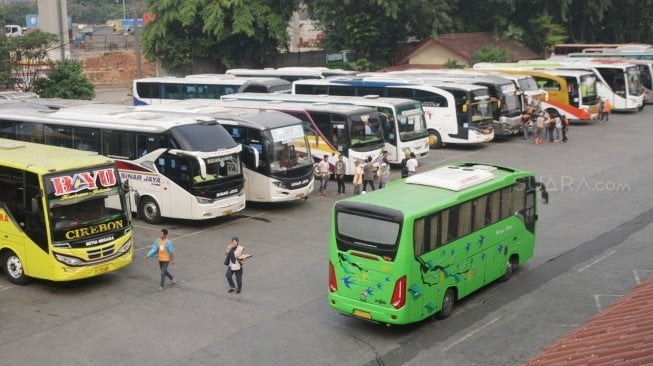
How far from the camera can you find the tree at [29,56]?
40125 millimetres

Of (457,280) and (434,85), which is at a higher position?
(434,85)

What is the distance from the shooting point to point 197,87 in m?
39.6

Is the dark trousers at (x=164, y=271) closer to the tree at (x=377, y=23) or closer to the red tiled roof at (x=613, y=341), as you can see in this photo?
the red tiled roof at (x=613, y=341)

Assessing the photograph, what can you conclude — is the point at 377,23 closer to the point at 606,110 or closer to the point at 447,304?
the point at 606,110

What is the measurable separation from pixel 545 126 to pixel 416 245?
23.4 m

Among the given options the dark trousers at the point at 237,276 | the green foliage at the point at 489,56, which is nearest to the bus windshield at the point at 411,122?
the dark trousers at the point at 237,276

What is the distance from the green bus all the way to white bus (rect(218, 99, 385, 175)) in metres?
11.0

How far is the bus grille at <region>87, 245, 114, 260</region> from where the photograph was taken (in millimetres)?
16933

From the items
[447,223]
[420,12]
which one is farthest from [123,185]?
[420,12]

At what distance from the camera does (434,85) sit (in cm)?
3403

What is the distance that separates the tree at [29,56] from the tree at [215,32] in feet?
36.6

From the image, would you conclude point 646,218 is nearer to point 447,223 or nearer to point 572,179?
point 572,179

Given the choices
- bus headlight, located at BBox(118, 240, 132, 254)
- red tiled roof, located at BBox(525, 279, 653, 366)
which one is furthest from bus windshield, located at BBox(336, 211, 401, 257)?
bus headlight, located at BBox(118, 240, 132, 254)

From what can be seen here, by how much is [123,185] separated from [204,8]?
34613 mm
